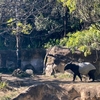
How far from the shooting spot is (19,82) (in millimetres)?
15031

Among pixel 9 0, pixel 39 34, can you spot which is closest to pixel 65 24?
pixel 39 34

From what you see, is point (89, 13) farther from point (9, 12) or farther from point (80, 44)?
point (9, 12)

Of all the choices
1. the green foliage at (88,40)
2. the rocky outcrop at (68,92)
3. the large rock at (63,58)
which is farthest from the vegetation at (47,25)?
the rocky outcrop at (68,92)

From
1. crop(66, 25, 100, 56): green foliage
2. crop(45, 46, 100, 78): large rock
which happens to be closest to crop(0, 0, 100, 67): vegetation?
crop(66, 25, 100, 56): green foliage

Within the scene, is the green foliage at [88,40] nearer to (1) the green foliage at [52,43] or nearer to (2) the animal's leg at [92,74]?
(2) the animal's leg at [92,74]

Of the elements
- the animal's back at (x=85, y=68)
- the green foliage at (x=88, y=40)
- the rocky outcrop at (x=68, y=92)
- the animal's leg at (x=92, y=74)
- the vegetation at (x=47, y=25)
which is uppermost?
the vegetation at (x=47, y=25)

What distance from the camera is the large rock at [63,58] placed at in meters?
17.8

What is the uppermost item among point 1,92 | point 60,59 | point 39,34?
point 39,34

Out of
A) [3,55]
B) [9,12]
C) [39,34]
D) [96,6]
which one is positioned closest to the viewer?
[96,6]

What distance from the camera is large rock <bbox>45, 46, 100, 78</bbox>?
58.2 feet

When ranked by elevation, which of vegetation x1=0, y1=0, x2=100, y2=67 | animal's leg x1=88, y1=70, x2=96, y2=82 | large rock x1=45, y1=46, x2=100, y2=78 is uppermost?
vegetation x1=0, y1=0, x2=100, y2=67

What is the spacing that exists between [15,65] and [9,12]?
859 centimetres

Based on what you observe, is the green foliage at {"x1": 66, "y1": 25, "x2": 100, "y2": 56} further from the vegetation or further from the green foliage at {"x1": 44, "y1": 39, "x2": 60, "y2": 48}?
the green foliage at {"x1": 44, "y1": 39, "x2": 60, "y2": 48}

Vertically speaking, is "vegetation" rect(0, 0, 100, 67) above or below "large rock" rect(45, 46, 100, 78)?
above
